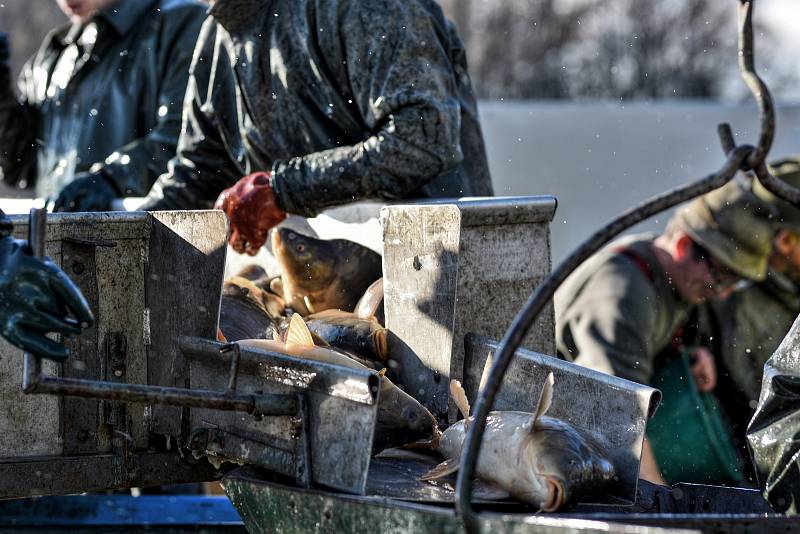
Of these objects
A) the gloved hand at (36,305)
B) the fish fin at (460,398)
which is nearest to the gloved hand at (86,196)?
the fish fin at (460,398)

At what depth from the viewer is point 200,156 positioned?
15.9ft

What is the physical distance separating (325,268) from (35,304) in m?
1.40

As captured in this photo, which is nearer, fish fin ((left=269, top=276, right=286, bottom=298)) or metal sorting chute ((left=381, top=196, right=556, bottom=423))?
metal sorting chute ((left=381, top=196, right=556, bottom=423))

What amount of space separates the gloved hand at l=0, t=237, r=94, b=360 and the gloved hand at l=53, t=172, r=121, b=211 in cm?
240

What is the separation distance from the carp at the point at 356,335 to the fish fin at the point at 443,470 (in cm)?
61

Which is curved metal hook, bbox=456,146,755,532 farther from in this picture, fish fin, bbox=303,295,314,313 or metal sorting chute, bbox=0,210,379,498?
fish fin, bbox=303,295,314,313

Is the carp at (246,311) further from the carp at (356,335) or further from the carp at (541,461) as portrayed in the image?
the carp at (541,461)

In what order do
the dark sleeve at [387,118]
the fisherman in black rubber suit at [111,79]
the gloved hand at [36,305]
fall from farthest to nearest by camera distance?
the fisherman in black rubber suit at [111,79] → the dark sleeve at [387,118] → the gloved hand at [36,305]

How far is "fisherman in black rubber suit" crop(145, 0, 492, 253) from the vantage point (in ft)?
12.9

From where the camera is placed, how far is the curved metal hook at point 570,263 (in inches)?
81.7

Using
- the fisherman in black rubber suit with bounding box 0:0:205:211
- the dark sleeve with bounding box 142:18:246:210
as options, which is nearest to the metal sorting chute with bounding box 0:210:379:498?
the dark sleeve with bounding box 142:18:246:210

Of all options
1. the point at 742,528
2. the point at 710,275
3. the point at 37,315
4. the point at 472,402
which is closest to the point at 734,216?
the point at 710,275

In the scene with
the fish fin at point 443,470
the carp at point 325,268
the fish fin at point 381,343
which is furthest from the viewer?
the carp at point 325,268

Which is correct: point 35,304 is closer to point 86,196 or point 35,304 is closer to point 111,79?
point 86,196
